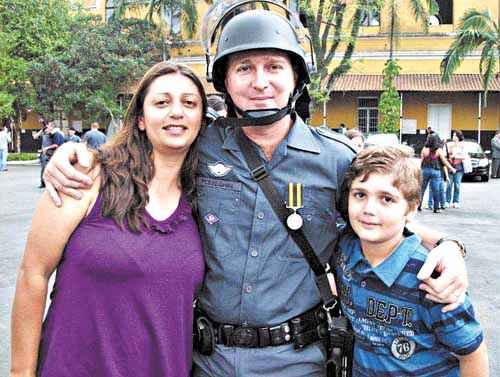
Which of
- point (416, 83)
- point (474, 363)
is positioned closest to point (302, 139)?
point (474, 363)

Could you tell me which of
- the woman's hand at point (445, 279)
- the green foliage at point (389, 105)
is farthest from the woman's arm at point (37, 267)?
the green foliage at point (389, 105)

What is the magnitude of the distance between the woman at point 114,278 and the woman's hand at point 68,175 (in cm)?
3

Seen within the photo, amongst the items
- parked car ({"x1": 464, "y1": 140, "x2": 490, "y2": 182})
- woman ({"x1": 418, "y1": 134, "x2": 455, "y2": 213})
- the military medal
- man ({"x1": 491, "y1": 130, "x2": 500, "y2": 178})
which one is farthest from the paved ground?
man ({"x1": 491, "y1": 130, "x2": 500, "y2": 178})

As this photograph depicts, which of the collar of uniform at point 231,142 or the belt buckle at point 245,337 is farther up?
the collar of uniform at point 231,142

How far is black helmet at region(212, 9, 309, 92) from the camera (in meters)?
2.49

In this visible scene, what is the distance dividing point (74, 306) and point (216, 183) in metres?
0.76

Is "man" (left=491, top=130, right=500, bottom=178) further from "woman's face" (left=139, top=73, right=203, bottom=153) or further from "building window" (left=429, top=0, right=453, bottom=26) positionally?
"woman's face" (left=139, top=73, right=203, bottom=153)

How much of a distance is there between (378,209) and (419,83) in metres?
31.5

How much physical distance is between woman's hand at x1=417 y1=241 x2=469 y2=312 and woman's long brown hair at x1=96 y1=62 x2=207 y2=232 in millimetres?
1020

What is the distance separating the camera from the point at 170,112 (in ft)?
8.07

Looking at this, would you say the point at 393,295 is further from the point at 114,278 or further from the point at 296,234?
the point at 114,278

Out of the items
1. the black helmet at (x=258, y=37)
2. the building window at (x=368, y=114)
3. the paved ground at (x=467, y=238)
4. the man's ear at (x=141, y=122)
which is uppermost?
the building window at (x=368, y=114)

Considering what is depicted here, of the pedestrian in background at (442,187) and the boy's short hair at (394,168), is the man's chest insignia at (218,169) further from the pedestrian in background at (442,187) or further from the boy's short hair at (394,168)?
the pedestrian in background at (442,187)

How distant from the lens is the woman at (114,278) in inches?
89.4
